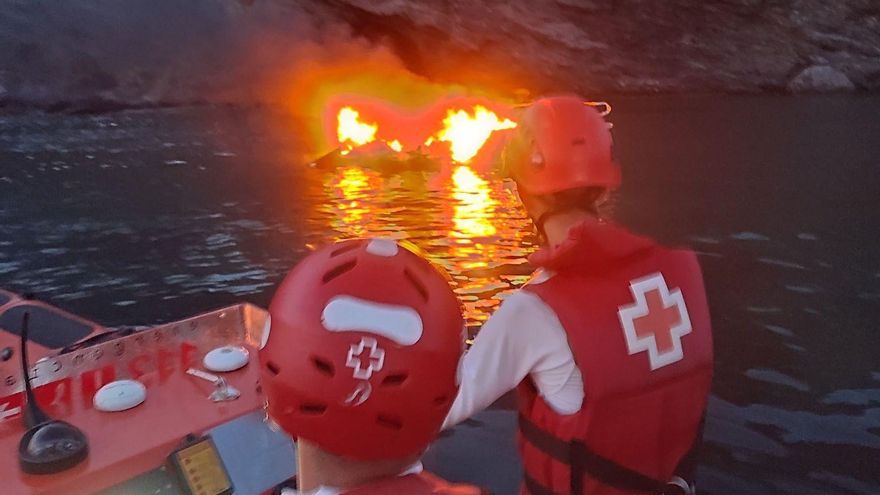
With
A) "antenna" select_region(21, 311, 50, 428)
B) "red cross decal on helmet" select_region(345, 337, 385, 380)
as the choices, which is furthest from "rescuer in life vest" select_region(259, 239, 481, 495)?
"antenna" select_region(21, 311, 50, 428)

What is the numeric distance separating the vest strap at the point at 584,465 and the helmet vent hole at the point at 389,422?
0.77 meters

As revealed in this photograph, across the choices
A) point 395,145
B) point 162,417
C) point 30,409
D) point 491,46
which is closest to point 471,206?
point 395,145

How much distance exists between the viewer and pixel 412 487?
5.62 feet

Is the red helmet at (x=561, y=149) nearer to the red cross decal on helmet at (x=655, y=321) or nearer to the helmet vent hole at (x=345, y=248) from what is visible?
the red cross decal on helmet at (x=655, y=321)

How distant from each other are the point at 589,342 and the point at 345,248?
2.50 ft

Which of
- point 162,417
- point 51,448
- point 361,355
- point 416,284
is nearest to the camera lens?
point 361,355

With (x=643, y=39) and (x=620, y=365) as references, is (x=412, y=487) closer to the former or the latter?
(x=620, y=365)

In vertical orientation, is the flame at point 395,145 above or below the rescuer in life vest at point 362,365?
below

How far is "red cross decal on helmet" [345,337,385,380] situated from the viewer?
5.31ft

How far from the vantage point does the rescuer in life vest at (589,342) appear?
86.5 inches

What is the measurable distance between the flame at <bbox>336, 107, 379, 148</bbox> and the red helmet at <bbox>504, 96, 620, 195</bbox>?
1508 centimetres

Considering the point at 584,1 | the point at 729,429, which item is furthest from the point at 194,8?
the point at 729,429

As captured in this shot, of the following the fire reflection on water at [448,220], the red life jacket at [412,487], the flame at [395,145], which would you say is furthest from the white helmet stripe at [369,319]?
the flame at [395,145]

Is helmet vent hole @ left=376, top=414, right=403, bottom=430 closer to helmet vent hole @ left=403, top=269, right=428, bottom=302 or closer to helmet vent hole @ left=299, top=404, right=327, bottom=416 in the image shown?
helmet vent hole @ left=299, top=404, right=327, bottom=416
